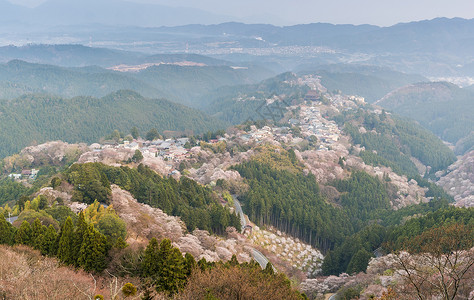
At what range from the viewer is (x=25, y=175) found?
7275 cm

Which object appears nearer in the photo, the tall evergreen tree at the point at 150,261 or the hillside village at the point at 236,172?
the tall evergreen tree at the point at 150,261

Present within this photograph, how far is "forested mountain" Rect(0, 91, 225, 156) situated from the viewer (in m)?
131

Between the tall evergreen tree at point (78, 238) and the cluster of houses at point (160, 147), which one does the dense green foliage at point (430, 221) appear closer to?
the tall evergreen tree at point (78, 238)

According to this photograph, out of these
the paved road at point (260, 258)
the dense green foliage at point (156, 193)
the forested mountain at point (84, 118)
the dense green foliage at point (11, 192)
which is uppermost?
the dense green foliage at point (156, 193)

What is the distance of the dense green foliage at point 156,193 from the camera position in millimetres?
42375

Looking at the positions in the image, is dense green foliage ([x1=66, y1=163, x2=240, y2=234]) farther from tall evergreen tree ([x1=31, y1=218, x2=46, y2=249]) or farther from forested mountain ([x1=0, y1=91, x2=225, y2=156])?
forested mountain ([x1=0, y1=91, x2=225, y2=156])

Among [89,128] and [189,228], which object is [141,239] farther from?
[89,128]

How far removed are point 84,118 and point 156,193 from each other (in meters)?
112

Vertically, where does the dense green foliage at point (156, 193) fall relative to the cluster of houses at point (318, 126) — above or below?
above

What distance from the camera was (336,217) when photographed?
2486 inches

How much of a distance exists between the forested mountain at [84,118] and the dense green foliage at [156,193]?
8960 cm

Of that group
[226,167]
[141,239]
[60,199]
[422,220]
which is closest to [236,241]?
[141,239]

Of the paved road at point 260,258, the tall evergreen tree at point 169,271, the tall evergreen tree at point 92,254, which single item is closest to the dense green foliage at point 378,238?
the paved road at point 260,258

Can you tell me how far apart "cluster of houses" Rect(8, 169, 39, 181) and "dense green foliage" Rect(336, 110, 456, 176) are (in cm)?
7982
